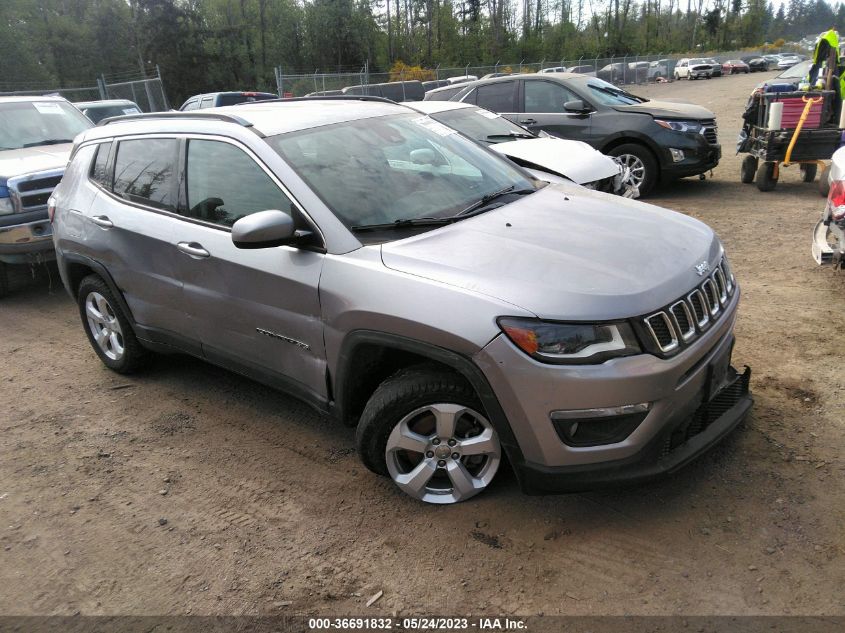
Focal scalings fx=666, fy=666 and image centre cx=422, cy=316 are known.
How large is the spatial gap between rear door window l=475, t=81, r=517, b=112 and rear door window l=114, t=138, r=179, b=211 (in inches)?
272

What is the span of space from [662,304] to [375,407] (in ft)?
4.28

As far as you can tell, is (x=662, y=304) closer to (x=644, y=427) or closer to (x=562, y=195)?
(x=644, y=427)

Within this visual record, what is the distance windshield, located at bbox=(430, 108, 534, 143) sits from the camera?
24.9 ft

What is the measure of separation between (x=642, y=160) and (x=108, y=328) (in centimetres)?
731

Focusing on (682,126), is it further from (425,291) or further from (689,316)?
(425,291)

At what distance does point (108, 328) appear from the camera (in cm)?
477

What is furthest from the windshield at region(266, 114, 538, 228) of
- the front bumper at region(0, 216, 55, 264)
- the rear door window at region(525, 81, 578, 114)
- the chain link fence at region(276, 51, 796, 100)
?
the chain link fence at region(276, 51, 796, 100)

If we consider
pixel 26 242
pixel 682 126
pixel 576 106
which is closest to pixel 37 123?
pixel 26 242

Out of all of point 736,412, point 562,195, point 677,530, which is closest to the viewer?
point 677,530

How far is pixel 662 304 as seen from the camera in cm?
267

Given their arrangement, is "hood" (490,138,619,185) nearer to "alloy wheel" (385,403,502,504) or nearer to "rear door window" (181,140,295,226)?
"rear door window" (181,140,295,226)

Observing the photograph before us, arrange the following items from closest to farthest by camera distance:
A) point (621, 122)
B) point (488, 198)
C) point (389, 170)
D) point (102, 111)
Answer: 1. point (389, 170)
2. point (488, 198)
3. point (621, 122)
4. point (102, 111)

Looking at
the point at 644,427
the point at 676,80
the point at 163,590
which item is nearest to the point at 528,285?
the point at 644,427

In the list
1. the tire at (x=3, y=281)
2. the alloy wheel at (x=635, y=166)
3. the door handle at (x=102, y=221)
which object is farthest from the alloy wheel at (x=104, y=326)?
the alloy wheel at (x=635, y=166)
